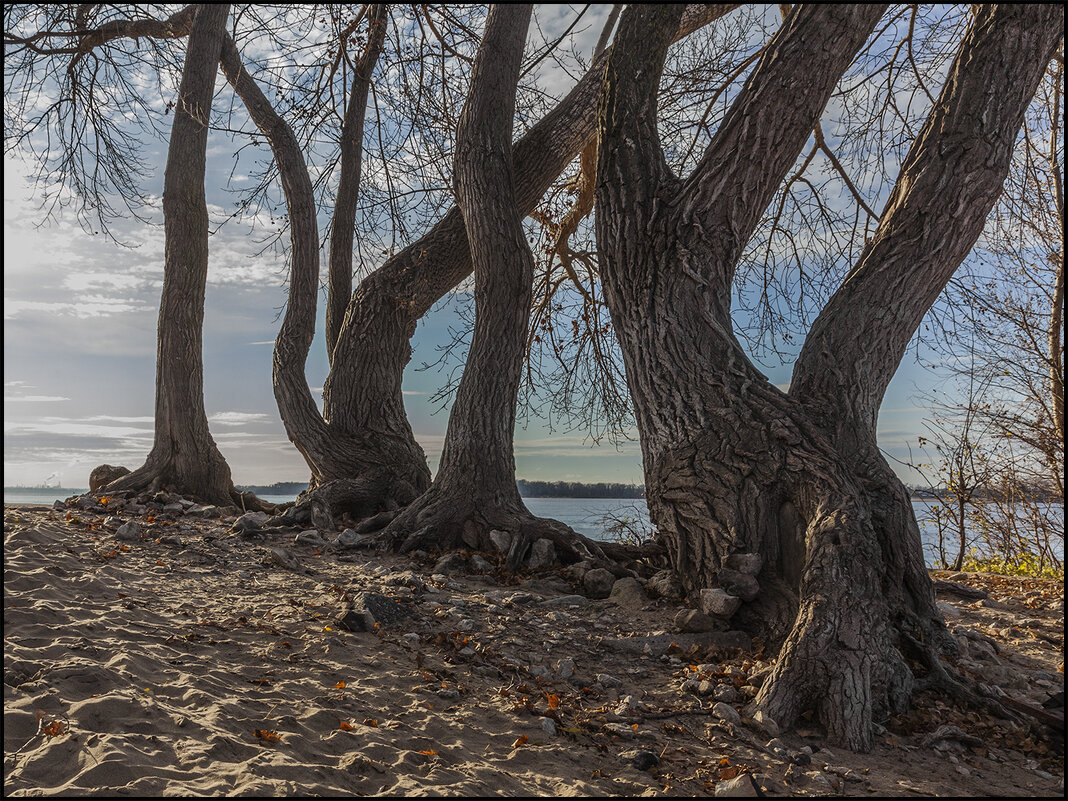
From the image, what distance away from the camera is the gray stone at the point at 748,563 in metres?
3.88

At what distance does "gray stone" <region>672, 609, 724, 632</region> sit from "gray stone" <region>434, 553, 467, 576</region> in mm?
1921

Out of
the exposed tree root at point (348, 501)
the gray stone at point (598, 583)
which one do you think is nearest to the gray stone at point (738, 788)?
the gray stone at point (598, 583)

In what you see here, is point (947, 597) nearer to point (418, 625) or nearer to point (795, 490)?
point (795, 490)

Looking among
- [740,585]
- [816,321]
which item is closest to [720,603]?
[740,585]

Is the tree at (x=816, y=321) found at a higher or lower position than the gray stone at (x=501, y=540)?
higher

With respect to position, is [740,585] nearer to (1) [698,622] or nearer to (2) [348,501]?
(1) [698,622]

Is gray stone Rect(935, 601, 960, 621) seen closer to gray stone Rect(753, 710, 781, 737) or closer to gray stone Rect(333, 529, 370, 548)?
gray stone Rect(753, 710, 781, 737)

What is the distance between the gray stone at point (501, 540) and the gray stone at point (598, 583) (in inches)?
32.0

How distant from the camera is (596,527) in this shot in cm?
811

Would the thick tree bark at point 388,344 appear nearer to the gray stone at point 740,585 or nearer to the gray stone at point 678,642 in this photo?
the gray stone at point 678,642

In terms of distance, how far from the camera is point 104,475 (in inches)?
314

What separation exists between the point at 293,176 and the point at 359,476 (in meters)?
3.99

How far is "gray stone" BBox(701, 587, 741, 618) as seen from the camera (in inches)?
151

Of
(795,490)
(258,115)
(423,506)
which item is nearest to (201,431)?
(423,506)
